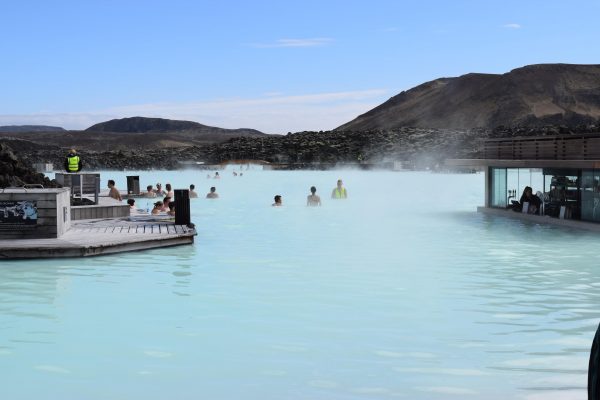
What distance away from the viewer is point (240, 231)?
27.5 m

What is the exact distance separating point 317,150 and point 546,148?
137 meters

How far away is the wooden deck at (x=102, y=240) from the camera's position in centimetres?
1756

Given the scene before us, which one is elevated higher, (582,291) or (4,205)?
(4,205)

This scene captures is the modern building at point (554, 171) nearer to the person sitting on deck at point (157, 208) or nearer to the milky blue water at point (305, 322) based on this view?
the milky blue water at point (305, 322)

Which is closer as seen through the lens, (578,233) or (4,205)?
(4,205)

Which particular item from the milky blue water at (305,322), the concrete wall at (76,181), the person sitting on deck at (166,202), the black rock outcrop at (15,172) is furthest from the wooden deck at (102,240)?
the black rock outcrop at (15,172)

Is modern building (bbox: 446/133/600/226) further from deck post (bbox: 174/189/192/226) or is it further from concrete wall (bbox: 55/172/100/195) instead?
concrete wall (bbox: 55/172/100/195)

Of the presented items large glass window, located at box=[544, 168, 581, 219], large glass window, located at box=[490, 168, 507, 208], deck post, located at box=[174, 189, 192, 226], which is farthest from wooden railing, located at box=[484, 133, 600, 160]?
deck post, located at box=[174, 189, 192, 226]

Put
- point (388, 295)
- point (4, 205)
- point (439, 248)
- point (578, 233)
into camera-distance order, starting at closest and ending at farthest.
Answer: point (388, 295), point (4, 205), point (439, 248), point (578, 233)

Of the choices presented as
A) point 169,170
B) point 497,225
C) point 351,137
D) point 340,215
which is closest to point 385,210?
point 340,215

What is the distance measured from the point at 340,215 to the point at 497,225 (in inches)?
315

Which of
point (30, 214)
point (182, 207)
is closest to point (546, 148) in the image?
point (182, 207)

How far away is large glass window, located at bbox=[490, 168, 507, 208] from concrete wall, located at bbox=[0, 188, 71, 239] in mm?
20751

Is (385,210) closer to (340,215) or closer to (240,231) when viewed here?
(340,215)
